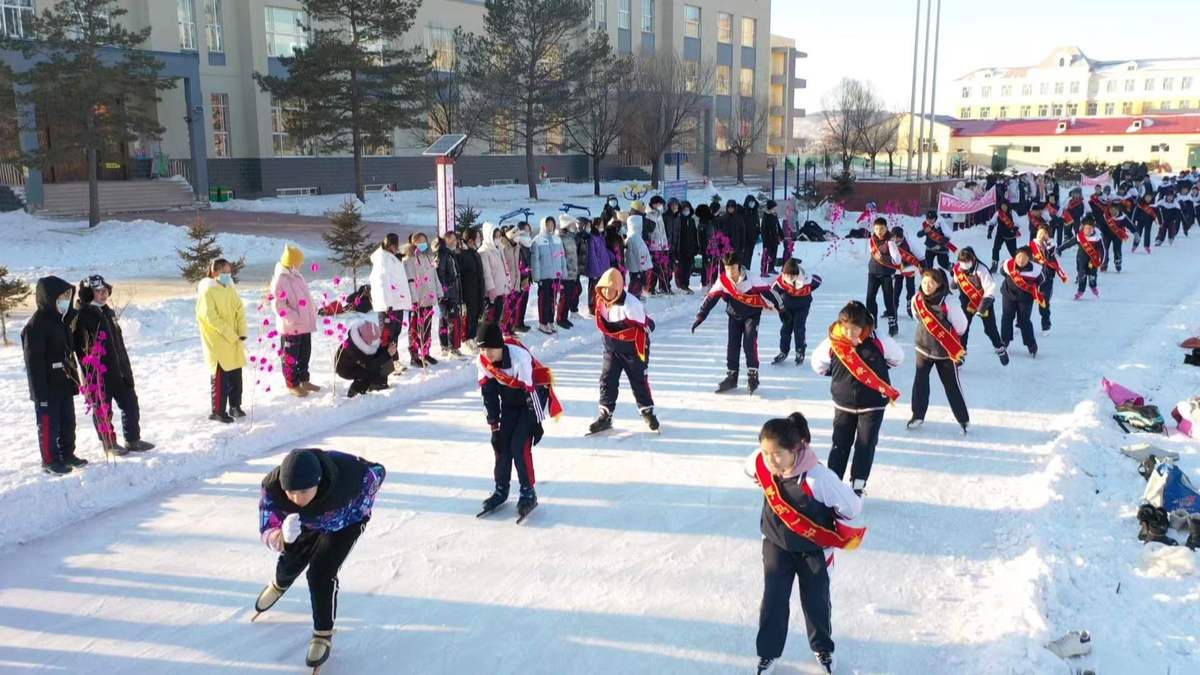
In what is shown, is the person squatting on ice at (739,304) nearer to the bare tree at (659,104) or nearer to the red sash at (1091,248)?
the red sash at (1091,248)

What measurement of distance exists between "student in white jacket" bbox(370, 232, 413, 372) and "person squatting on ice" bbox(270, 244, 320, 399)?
82 cm

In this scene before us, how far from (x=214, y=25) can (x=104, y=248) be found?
55.4 feet

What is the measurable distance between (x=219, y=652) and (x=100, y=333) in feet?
10.8

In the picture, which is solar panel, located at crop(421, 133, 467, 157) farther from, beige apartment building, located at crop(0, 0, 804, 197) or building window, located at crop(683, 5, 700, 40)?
building window, located at crop(683, 5, 700, 40)

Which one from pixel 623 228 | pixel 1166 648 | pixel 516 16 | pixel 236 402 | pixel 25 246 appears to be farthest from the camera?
→ pixel 516 16

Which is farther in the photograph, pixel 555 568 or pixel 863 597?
pixel 555 568

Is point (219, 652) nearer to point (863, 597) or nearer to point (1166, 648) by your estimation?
point (863, 597)

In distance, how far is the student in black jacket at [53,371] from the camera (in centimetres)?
619

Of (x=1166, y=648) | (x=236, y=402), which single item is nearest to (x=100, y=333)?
(x=236, y=402)

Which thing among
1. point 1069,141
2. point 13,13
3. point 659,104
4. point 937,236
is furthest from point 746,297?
point 1069,141

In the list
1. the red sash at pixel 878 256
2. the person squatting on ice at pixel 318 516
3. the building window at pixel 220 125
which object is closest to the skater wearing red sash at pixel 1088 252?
the red sash at pixel 878 256

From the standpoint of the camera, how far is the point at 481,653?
4.42 m

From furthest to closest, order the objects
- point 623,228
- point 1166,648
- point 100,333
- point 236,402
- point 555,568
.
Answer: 1. point 623,228
2. point 236,402
3. point 100,333
4. point 555,568
5. point 1166,648

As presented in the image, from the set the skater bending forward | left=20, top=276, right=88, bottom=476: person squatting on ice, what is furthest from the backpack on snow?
left=20, top=276, right=88, bottom=476: person squatting on ice
